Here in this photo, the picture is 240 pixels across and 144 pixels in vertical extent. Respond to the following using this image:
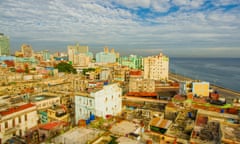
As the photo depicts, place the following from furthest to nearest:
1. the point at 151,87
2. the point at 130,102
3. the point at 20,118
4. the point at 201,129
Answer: the point at 151,87, the point at 130,102, the point at 20,118, the point at 201,129

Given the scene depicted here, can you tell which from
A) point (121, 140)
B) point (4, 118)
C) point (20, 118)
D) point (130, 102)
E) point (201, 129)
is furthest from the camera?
point (130, 102)

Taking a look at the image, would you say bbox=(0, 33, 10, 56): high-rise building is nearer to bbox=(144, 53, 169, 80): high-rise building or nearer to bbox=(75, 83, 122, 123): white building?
bbox=(144, 53, 169, 80): high-rise building

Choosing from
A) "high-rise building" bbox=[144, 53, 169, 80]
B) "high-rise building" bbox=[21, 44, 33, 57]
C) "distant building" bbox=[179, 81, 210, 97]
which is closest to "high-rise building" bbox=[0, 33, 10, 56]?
"high-rise building" bbox=[21, 44, 33, 57]

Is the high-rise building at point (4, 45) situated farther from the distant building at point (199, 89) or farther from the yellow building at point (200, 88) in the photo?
the yellow building at point (200, 88)

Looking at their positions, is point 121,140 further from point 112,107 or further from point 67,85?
point 67,85

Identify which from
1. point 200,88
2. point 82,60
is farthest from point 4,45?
point 200,88

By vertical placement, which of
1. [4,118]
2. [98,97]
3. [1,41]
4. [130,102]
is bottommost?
[130,102]

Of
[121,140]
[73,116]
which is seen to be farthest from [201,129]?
[73,116]

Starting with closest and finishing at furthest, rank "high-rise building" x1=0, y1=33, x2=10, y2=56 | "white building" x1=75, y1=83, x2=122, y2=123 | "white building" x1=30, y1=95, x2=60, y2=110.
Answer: "white building" x1=75, y1=83, x2=122, y2=123 < "white building" x1=30, y1=95, x2=60, y2=110 < "high-rise building" x1=0, y1=33, x2=10, y2=56
